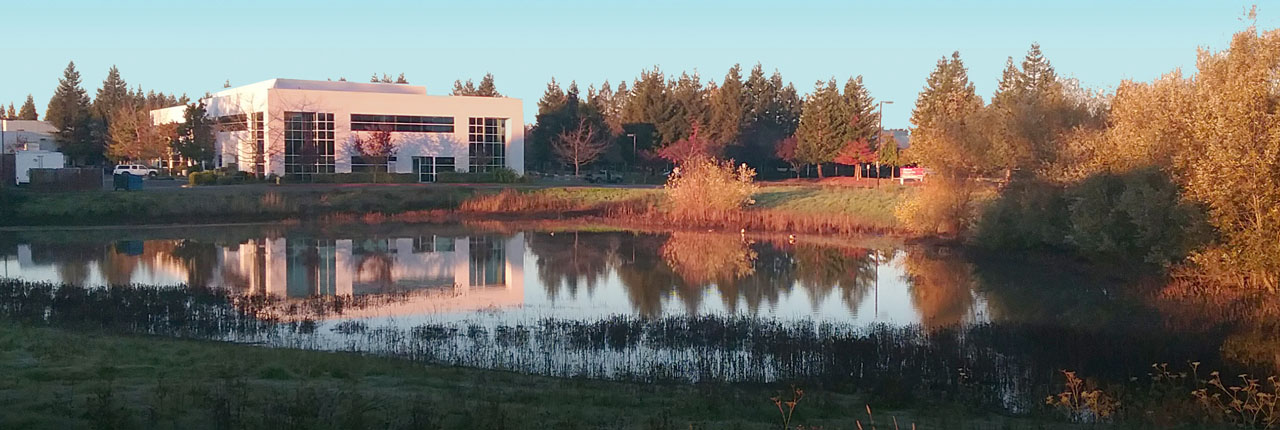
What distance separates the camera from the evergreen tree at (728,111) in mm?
84312

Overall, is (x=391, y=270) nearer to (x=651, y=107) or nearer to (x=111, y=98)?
(x=651, y=107)

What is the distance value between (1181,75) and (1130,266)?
5.29m

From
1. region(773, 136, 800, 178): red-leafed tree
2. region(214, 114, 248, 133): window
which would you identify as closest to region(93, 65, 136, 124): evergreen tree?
region(214, 114, 248, 133): window

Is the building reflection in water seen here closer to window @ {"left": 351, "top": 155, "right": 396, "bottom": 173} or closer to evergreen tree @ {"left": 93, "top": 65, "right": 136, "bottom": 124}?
window @ {"left": 351, "top": 155, "right": 396, "bottom": 173}

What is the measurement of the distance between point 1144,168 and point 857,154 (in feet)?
178

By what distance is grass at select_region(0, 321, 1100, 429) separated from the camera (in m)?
9.31

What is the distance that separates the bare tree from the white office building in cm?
753

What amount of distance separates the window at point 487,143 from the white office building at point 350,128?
69 millimetres

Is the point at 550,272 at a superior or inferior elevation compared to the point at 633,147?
inferior

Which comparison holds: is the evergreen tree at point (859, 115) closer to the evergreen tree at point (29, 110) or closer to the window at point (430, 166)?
the window at point (430, 166)

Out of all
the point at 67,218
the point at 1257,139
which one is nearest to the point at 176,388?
the point at 1257,139

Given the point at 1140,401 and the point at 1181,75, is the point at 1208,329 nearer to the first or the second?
the point at 1140,401

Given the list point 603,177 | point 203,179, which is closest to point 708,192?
point 203,179

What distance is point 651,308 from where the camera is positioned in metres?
23.1
